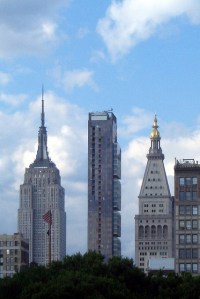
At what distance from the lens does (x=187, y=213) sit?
167 meters

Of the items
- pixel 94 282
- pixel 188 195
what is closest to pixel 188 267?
pixel 188 195

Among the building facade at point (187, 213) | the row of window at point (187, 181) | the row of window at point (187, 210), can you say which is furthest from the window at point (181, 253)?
the row of window at point (187, 181)

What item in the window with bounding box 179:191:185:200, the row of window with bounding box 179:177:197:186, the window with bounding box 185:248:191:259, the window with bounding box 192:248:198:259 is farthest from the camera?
the row of window with bounding box 179:177:197:186

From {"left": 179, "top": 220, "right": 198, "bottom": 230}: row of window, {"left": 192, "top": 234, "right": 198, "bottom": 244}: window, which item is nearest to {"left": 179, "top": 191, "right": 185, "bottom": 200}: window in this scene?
{"left": 179, "top": 220, "right": 198, "bottom": 230}: row of window

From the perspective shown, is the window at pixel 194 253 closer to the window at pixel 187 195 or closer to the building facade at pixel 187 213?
the building facade at pixel 187 213

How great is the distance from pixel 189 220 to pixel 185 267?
22.1 ft

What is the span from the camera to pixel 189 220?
547 feet

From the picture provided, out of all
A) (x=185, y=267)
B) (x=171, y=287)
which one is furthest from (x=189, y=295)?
(x=185, y=267)

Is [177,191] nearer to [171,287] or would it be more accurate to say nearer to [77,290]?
[171,287]

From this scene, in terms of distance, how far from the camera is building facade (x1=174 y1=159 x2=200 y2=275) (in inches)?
6535

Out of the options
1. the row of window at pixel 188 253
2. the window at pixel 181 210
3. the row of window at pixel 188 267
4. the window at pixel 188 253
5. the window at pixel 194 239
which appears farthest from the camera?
the window at pixel 181 210

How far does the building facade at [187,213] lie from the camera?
166000 millimetres

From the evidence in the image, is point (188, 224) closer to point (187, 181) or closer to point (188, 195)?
point (188, 195)

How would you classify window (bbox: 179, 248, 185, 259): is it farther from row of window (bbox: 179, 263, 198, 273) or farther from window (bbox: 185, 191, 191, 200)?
window (bbox: 185, 191, 191, 200)
